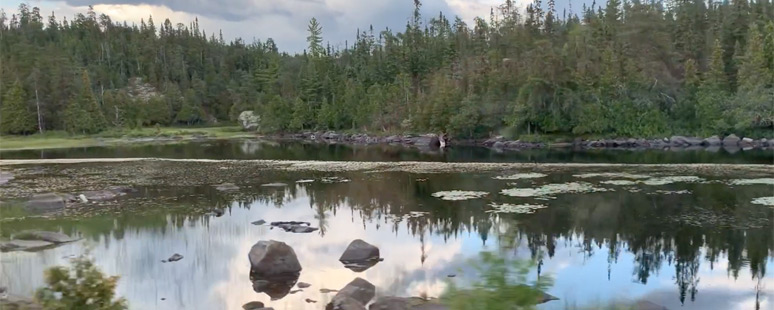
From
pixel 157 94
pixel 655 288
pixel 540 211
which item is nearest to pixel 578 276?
pixel 655 288

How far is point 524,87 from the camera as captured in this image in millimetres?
63719

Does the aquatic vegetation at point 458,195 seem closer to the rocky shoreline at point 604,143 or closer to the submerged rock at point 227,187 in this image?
the submerged rock at point 227,187

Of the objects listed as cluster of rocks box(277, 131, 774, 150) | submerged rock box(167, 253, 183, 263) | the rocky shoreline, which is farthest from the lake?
cluster of rocks box(277, 131, 774, 150)

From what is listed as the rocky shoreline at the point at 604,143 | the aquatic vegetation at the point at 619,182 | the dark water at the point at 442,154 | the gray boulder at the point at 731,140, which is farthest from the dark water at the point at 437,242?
the gray boulder at the point at 731,140

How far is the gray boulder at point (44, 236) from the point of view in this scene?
2028cm

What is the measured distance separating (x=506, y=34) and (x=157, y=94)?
65693 millimetres

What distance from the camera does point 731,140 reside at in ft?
185

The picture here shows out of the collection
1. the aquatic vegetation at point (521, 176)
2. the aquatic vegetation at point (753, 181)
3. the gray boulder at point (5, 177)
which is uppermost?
the gray boulder at point (5, 177)

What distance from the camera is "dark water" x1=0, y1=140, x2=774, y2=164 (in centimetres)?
4406

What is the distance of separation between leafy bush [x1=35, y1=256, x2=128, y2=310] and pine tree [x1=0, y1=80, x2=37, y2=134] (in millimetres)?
82126

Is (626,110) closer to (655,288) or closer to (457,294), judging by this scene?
(655,288)

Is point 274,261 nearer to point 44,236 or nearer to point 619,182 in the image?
point 44,236

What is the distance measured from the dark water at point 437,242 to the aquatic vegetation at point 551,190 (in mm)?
701

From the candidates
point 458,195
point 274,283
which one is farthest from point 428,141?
point 274,283
